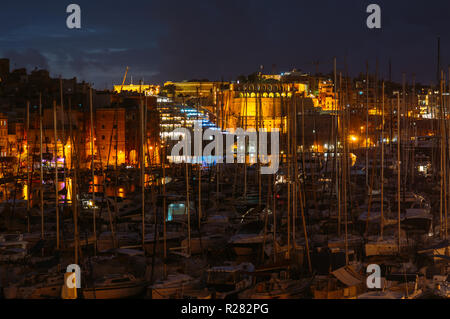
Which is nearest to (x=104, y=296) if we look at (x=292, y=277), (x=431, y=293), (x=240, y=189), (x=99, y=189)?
(x=292, y=277)

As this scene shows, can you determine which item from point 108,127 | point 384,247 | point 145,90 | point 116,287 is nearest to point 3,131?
point 108,127

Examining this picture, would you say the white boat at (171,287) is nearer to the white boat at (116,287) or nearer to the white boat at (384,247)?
the white boat at (116,287)

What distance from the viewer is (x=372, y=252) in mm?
12352

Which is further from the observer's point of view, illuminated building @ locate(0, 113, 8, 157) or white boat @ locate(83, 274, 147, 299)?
illuminated building @ locate(0, 113, 8, 157)

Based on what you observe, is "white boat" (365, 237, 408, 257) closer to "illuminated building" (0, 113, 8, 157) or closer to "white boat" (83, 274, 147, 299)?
"white boat" (83, 274, 147, 299)

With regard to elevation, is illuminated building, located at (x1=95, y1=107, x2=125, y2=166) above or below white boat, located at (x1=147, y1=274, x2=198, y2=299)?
above

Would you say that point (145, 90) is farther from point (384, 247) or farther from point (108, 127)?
point (384, 247)

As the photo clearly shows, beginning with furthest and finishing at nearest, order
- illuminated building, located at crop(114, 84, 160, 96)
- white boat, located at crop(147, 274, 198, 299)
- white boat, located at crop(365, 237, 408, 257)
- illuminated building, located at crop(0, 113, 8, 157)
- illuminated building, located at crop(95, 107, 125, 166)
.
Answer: illuminated building, located at crop(114, 84, 160, 96), illuminated building, located at crop(95, 107, 125, 166), illuminated building, located at crop(0, 113, 8, 157), white boat, located at crop(365, 237, 408, 257), white boat, located at crop(147, 274, 198, 299)

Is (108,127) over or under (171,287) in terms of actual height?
over

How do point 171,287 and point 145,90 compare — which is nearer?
point 171,287

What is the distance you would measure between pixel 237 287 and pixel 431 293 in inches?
127

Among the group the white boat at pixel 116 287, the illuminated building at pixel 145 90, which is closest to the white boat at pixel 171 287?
the white boat at pixel 116 287

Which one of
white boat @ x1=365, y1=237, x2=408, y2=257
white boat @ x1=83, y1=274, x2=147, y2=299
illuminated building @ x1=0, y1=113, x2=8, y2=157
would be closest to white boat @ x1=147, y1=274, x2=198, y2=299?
white boat @ x1=83, y1=274, x2=147, y2=299
